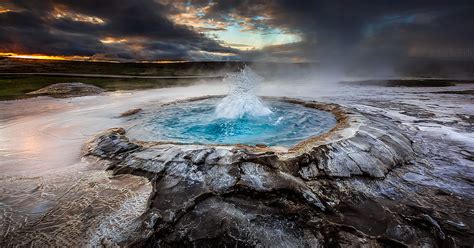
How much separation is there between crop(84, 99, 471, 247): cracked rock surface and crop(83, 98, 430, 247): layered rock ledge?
1cm

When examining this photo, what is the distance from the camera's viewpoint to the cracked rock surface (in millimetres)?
2549

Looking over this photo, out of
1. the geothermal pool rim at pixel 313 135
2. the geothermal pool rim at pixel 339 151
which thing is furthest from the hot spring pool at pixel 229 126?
the geothermal pool rim at pixel 339 151

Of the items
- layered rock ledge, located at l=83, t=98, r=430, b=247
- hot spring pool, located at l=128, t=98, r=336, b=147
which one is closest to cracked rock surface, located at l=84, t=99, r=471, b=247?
layered rock ledge, located at l=83, t=98, r=430, b=247

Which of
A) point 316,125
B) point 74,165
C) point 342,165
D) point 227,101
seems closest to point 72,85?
point 227,101

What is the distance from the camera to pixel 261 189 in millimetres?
3168

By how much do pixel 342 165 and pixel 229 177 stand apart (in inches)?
67.7

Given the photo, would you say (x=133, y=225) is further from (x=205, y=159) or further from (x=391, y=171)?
(x=391, y=171)

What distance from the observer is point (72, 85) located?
612 inches

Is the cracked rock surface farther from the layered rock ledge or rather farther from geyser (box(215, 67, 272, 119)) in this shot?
geyser (box(215, 67, 272, 119))

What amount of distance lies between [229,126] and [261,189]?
3628 millimetres

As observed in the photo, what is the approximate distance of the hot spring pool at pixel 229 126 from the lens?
5570 mm

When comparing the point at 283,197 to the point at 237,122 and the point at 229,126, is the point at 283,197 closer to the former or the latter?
the point at 229,126

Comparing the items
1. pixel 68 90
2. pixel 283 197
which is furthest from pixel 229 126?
pixel 68 90

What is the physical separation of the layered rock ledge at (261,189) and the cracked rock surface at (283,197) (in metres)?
0.01
